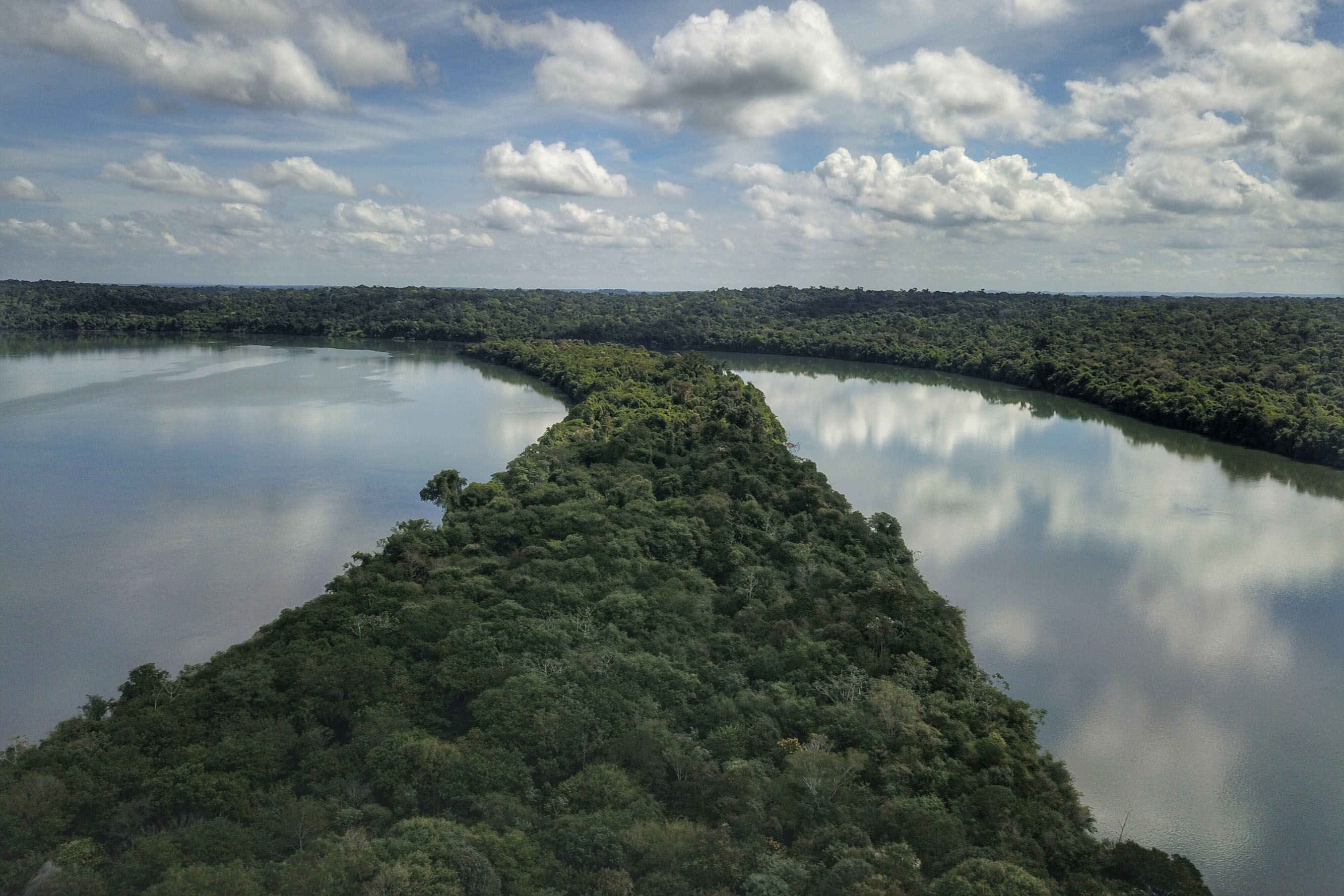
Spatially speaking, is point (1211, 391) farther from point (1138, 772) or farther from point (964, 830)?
point (964, 830)

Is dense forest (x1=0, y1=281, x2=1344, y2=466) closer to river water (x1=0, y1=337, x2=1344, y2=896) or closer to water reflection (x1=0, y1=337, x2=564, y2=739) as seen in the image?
river water (x1=0, y1=337, x2=1344, y2=896)

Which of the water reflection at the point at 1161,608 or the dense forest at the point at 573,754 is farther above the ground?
the dense forest at the point at 573,754

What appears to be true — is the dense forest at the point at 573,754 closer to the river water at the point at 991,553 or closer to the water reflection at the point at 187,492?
Result: the river water at the point at 991,553

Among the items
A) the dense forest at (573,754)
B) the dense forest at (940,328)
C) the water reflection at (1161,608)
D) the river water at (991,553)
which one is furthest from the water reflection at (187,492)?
the dense forest at (940,328)

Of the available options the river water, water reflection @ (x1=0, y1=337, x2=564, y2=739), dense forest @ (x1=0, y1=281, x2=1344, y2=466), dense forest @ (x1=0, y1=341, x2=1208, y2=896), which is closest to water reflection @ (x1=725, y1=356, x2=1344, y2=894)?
the river water

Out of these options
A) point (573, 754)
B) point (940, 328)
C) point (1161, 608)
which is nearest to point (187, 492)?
point (573, 754)

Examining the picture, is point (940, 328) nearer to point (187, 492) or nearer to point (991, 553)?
point (991, 553)

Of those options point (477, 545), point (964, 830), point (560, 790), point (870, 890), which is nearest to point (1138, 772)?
point (964, 830)
